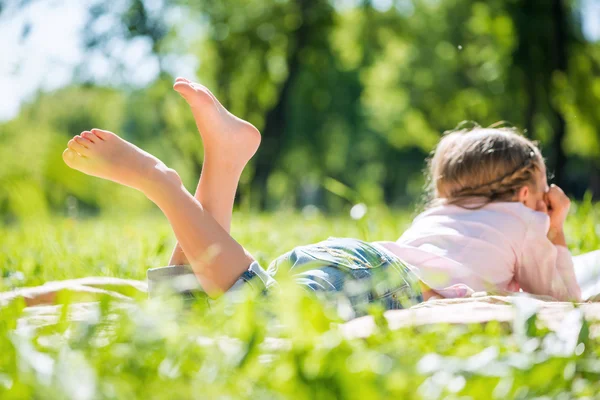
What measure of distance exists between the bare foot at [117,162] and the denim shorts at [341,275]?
1.05 feet

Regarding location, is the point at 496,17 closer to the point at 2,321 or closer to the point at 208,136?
the point at 208,136

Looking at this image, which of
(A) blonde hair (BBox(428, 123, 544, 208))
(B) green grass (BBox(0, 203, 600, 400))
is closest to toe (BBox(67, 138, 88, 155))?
(B) green grass (BBox(0, 203, 600, 400))

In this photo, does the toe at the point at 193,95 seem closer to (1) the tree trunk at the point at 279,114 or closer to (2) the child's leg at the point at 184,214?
(2) the child's leg at the point at 184,214

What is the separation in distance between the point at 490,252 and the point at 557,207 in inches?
21.8

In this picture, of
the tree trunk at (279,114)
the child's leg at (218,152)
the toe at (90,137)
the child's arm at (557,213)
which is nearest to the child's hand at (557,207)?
the child's arm at (557,213)

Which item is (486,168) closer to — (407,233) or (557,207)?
(557,207)

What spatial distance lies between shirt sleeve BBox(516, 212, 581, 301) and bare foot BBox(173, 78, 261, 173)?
1169 millimetres

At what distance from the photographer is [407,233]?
282 cm

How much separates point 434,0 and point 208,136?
19.4 m

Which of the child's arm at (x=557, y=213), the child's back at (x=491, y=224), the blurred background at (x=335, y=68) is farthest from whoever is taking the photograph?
the blurred background at (x=335, y=68)

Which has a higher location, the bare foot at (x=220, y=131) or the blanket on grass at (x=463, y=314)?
the bare foot at (x=220, y=131)

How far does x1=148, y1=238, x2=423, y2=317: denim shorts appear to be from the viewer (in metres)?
2.14

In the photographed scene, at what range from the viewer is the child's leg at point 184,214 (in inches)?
82.4

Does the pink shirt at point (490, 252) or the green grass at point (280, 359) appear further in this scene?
the pink shirt at point (490, 252)
